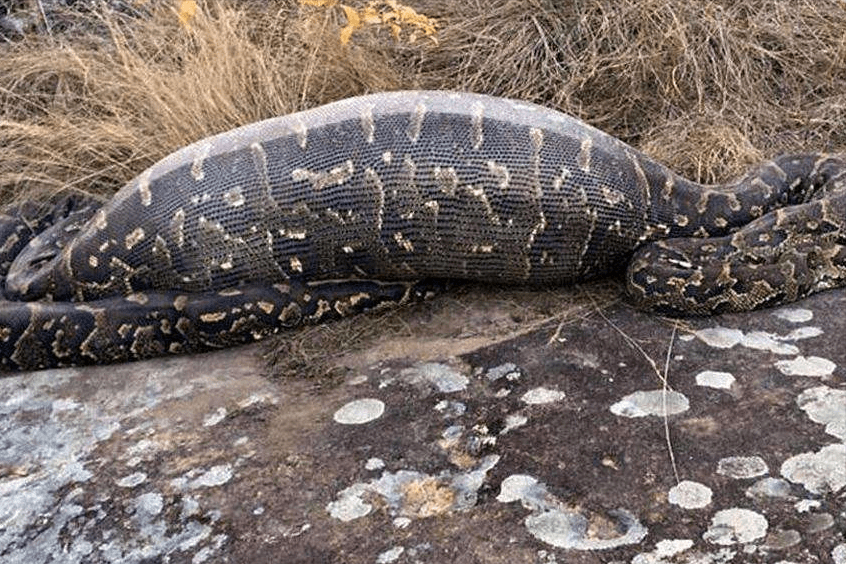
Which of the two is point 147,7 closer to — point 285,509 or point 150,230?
point 150,230

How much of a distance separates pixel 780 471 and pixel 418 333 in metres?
1.83

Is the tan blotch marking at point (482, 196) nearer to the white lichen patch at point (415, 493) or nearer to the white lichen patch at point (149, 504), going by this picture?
the white lichen patch at point (415, 493)

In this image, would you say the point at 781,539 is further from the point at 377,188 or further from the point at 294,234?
the point at 294,234

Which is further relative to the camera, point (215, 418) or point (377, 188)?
point (377, 188)

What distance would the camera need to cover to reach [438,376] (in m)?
4.47

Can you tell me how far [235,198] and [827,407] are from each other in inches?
112

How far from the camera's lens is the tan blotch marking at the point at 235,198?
5.08m

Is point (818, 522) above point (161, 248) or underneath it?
underneath

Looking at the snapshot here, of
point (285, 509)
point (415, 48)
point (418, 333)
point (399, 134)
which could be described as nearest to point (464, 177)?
point (399, 134)

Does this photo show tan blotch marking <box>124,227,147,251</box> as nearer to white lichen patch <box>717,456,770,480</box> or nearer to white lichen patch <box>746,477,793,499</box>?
white lichen patch <box>717,456,770,480</box>

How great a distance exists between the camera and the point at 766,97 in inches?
271

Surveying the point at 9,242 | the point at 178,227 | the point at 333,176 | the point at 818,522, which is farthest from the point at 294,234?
the point at 818,522

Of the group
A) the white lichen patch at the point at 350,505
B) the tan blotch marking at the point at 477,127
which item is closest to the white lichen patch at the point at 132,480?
the white lichen patch at the point at 350,505

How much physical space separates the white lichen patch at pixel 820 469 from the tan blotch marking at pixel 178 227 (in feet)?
9.81
